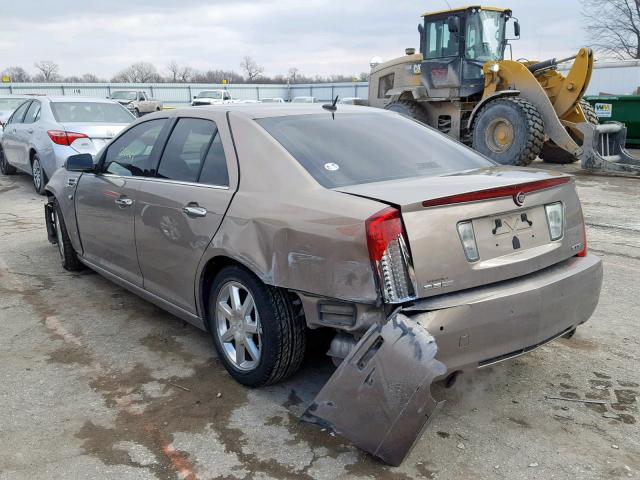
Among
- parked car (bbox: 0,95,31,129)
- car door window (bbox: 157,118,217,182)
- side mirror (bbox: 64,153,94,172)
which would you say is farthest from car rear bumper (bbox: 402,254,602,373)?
parked car (bbox: 0,95,31,129)

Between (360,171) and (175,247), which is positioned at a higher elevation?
(360,171)

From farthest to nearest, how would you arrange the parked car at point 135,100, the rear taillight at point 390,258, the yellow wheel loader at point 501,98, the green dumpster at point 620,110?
the parked car at point 135,100 → the green dumpster at point 620,110 → the yellow wheel loader at point 501,98 → the rear taillight at point 390,258

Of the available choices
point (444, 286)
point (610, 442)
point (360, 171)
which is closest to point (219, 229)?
point (360, 171)

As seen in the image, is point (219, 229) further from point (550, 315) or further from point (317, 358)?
point (550, 315)

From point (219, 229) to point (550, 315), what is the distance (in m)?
1.79

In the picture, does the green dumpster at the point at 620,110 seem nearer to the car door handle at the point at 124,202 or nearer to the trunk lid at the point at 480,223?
the trunk lid at the point at 480,223

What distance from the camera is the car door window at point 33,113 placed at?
9906mm

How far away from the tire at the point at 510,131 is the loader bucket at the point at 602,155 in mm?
854

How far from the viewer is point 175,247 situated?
3.69m

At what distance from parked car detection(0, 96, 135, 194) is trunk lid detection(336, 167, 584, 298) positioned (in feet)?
23.7

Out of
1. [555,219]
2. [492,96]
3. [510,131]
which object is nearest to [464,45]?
[492,96]

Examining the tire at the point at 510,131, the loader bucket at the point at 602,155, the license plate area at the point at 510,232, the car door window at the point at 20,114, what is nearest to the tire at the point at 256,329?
the license plate area at the point at 510,232

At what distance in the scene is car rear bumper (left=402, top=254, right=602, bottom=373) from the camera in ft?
8.57

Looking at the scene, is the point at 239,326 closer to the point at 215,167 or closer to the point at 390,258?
the point at 215,167
